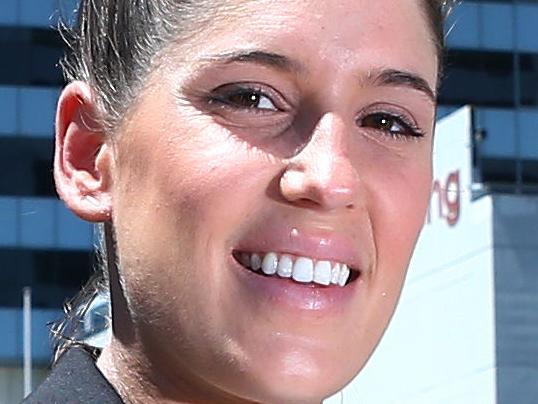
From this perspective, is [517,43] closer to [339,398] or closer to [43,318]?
[43,318]

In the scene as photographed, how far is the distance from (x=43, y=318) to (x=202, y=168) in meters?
29.0

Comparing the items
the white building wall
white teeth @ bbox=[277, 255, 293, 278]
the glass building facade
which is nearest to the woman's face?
white teeth @ bbox=[277, 255, 293, 278]

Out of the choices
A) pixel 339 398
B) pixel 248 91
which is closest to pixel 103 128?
pixel 248 91

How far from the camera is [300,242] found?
1628 millimetres

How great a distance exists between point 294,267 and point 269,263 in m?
0.03

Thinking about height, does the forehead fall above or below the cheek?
above

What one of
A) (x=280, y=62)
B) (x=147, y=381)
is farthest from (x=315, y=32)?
(x=147, y=381)

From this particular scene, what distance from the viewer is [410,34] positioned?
1.74m

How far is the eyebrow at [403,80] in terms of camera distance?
5.58 feet

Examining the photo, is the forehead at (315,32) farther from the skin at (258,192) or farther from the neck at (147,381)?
the neck at (147,381)

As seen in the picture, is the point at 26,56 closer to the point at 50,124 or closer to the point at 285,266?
the point at 50,124

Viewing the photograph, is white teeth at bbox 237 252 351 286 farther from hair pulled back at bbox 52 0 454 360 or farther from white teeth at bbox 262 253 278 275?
hair pulled back at bbox 52 0 454 360

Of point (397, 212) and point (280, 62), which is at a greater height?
point (280, 62)

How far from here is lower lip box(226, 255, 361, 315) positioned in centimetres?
162
